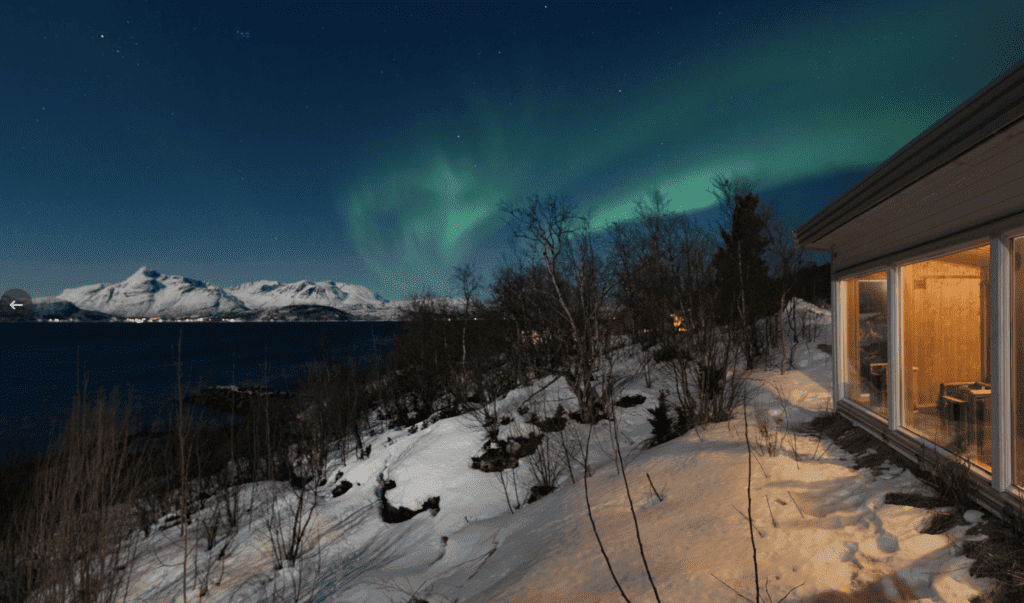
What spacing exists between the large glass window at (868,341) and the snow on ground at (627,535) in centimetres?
108

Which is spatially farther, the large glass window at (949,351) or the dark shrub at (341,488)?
the dark shrub at (341,488)

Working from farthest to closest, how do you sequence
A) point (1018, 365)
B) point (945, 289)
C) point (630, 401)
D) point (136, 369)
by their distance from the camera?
point (136, 369), point (630, 401), point (945, 289), point (1018, 365)

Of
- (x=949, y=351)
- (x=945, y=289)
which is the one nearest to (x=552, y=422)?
(x=949, y=351)

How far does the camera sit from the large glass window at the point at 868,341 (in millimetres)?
5609

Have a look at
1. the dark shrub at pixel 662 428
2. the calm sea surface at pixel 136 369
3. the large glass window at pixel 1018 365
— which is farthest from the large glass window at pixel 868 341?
the calm sea surface at pixel 136 369

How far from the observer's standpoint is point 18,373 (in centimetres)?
4412

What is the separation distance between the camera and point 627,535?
429cm

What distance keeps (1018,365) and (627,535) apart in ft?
11.4

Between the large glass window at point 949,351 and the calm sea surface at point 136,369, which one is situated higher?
the large glass window at point 949,351

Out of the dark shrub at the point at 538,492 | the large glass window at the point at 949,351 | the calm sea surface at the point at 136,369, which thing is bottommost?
the calm sea surface at the point at 136,369

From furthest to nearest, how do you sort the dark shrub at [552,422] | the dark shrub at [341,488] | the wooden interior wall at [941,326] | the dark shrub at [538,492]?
the dark shrub at [341,488] → the dark shrub at [552,422] → the dark shrub at [538,492] → the wooden interior wall at [941,326]

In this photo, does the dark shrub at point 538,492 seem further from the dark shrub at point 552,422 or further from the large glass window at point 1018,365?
the large glass window at point 1018,365

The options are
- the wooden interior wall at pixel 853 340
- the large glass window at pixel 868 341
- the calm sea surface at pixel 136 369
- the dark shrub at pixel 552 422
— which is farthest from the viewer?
the calm sea surface at pixel 136 369

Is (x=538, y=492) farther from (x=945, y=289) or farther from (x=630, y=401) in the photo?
(x=945, y=289)
